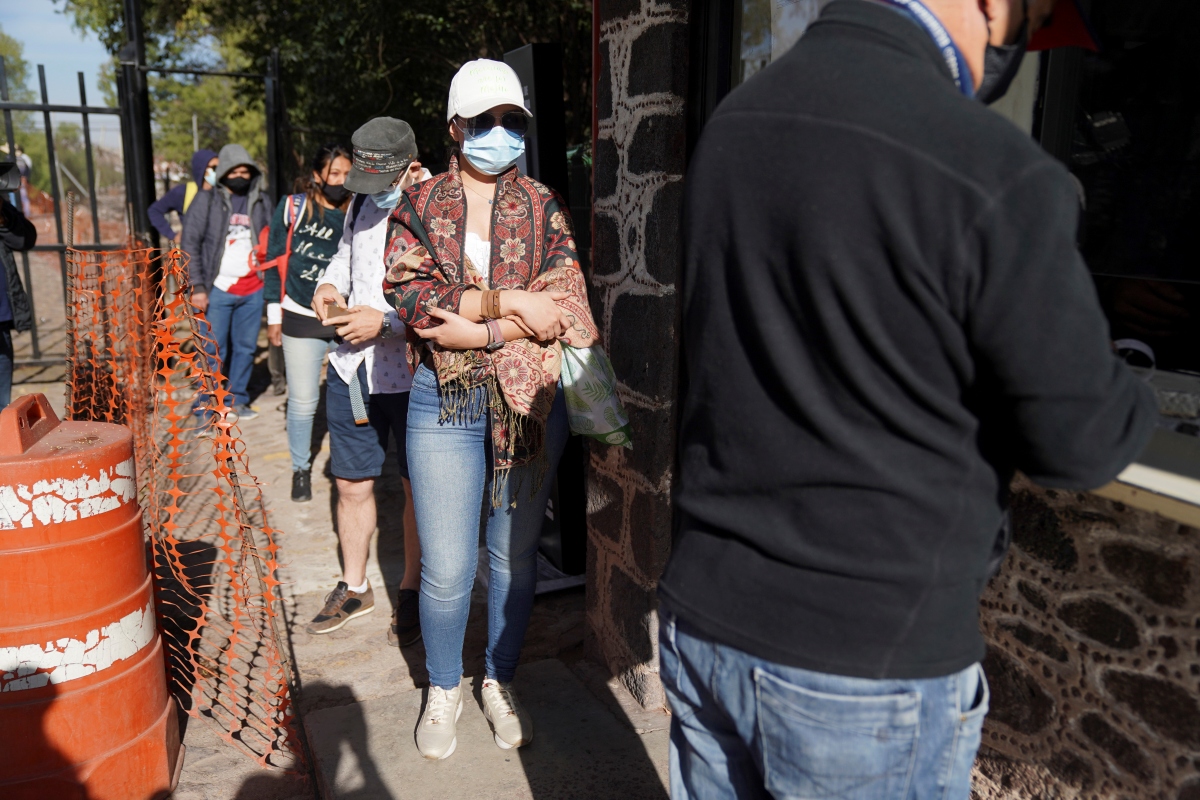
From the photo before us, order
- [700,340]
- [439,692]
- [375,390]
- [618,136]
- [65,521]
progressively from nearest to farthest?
[700,340] < [65,521] < [439,692] < [618,136] < [375,390]

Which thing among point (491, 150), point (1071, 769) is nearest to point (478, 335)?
point (491, 150)

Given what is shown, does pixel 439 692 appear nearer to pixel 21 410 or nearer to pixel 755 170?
pixel 21 410

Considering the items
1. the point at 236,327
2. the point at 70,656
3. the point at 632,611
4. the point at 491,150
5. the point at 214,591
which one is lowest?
the point at 214,591

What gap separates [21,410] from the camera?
2686mm

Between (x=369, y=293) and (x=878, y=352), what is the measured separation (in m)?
2.77

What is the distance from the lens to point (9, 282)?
198 inches

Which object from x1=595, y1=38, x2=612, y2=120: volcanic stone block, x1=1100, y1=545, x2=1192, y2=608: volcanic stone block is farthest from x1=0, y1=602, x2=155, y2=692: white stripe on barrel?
x1=1100, y1=545, x2=1192, y2=608: volcanic stone block

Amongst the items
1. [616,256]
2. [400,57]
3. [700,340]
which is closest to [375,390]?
[616,256]

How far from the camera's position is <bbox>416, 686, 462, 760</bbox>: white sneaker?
2898mm

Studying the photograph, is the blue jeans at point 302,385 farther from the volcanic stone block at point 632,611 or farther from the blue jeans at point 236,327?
the volcanic stone block at point 632,611

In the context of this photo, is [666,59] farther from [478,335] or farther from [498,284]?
[478,335]

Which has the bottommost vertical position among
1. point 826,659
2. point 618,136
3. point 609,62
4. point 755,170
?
point 826,659

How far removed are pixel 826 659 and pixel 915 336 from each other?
42 centimetres

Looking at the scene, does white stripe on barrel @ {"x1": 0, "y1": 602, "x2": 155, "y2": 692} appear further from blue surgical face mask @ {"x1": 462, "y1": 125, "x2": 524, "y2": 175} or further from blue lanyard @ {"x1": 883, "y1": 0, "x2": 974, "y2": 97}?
blue lanyard @ {"x1": 883, "y1": 0, "x2": 974, "y2": 97}
